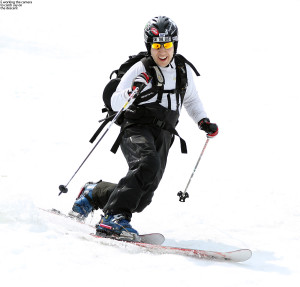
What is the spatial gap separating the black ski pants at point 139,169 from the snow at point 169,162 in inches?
21.8

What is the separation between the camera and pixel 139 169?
5.00 metres

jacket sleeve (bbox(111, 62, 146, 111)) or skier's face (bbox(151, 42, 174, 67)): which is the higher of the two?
skier's face (bbox(151, 42, 174, 67))

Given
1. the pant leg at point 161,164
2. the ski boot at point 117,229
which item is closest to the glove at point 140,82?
the pant leg at point 161,164

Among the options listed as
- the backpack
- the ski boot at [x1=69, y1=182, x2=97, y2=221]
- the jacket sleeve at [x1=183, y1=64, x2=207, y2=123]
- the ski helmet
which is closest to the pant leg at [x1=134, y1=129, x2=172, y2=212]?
the backpack

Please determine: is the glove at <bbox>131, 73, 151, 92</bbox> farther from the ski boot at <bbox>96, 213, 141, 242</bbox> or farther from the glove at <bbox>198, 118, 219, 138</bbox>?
the ski boot at <bbox>96, 213, 141, 242</bbox>

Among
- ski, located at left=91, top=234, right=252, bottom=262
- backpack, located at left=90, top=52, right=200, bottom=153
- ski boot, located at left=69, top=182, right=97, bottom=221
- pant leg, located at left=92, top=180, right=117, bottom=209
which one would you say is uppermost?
backpack, located at left=90, top=52, right=200, bottom=153

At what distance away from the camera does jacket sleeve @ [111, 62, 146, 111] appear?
519 centimetres

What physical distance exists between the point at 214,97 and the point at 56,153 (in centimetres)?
705

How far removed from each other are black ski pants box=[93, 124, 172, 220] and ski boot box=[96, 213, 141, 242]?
0.06 m

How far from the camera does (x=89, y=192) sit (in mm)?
5945

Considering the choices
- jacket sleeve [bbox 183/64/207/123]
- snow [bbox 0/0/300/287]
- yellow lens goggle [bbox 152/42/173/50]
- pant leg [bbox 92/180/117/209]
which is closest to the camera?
snow [bbox 0/0/300/287]

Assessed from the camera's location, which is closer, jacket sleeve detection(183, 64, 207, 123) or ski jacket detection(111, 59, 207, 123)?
ski jacket detection(111, 59, 207, 123)

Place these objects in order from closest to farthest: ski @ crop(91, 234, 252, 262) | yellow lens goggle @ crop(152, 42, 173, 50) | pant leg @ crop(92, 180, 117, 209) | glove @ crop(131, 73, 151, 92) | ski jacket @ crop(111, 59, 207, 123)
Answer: ski @ crop(91, 234, 252, 262) → glove @ crop(131, 73, 151, 92) → ski jacket @ crop(111, 59, 207, 123) → yellow lens goggle @ crop(152, 42, 173, 50) → pant leg @ crop(92, 180, 117, 209)

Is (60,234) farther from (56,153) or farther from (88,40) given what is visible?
(88,40)
